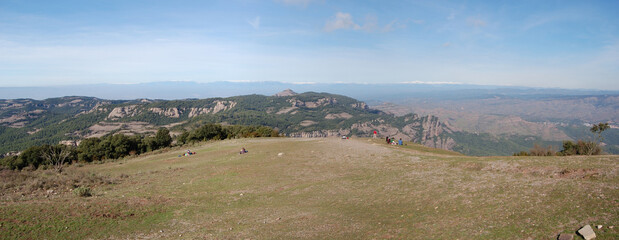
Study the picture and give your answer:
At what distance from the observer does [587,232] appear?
Result: 834 cm

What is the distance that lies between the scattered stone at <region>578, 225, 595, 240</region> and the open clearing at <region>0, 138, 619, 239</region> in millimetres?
346

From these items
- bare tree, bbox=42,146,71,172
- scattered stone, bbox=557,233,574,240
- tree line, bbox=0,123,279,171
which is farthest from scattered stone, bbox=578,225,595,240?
tree line, bbox=0,123,279,171

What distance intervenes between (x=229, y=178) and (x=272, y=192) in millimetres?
6342

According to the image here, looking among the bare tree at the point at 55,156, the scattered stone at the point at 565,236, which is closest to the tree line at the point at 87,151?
the bare tree at the point at 55,156

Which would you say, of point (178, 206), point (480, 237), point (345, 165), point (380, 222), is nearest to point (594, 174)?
point (480, 237)

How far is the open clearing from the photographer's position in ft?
35.6

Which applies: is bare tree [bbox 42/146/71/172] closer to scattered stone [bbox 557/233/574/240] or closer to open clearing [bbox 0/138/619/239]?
open clearing [bbox 0/138/619/239]

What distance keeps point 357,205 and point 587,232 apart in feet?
31.9

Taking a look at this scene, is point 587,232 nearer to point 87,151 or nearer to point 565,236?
point 565,236

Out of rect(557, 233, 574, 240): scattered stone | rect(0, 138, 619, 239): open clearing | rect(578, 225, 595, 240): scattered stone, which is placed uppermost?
rect(578, 225, 595, 240): scattered stone

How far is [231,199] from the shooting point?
18859 mm

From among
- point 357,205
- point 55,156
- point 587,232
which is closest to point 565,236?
point 587,232

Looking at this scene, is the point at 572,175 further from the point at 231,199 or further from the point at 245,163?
the point at 245,163

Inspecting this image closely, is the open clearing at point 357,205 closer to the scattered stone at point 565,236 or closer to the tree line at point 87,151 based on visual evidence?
the scattered stone at point 565,236
